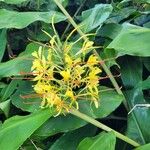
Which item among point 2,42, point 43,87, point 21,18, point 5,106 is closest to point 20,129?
point 43,87

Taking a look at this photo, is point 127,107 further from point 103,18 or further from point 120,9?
point 120,9

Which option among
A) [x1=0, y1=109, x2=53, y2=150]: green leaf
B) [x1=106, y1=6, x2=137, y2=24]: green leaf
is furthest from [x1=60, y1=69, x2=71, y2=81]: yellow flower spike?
[x1=106, y1=6, x2=137, y2=24]: green leaf

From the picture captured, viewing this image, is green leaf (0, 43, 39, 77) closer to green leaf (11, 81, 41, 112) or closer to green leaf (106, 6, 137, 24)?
green leaf (11, 81, 41, 112)

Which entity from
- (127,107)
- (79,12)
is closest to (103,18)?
(127,107)

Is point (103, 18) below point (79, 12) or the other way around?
the other way around

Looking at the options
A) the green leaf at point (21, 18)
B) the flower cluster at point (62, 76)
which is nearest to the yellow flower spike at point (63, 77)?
the flower cluster at point (62, 76)

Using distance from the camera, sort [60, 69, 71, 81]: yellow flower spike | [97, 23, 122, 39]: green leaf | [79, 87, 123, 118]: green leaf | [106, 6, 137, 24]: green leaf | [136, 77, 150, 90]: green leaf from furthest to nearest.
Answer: [106, 6, 137, 24]: green leaf → [97, 23, 122, 39]: green leaf → [136, 77, 150, 90]: green leaf → [79, 87, 123, 118]: green leaf → [60, 69, 71, 81]: yellow flower spike
